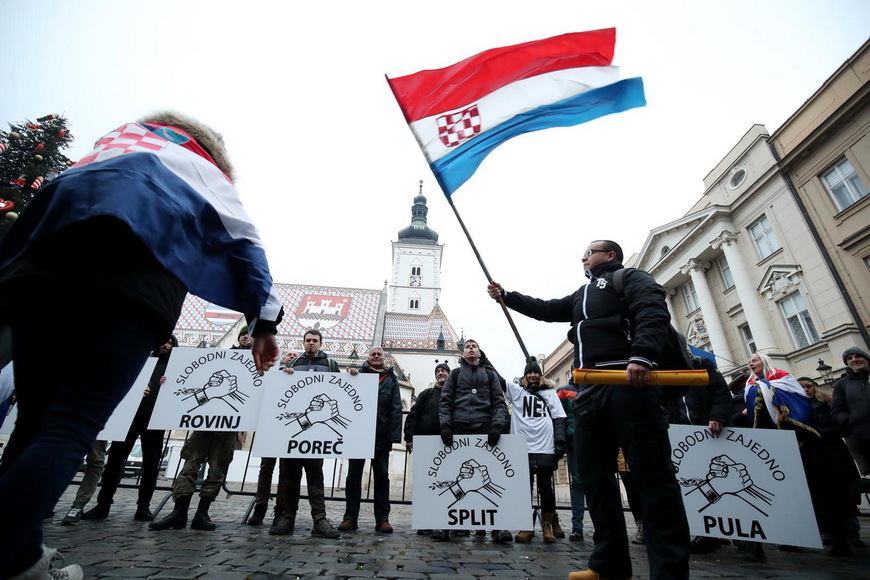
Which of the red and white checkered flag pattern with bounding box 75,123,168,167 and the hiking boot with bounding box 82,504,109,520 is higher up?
the red and white checkered flag pattern with bounding box 75,123,168,167

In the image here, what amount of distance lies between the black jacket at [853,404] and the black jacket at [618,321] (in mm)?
4373

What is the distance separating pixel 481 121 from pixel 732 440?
169 inches

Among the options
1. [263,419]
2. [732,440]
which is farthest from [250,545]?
[732,440]

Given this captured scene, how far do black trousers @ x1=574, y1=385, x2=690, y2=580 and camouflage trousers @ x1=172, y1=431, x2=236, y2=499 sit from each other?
12.1 ft

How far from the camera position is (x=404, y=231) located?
71.0 meters

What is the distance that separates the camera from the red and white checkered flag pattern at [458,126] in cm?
487

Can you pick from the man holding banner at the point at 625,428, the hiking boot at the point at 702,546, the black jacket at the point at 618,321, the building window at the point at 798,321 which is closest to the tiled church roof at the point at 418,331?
the building window at the point at 798,321

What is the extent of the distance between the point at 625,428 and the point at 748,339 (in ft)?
73.7

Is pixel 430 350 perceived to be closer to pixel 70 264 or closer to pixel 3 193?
pixel 3 193

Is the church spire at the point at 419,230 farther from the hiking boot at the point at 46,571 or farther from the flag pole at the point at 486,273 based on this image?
the hiking boot at the point at 46,571

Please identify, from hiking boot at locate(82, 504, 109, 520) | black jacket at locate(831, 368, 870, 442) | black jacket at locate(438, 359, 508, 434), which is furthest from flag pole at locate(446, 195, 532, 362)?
hiking boot at locate(82, 504, 109, 520)

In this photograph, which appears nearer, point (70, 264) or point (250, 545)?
point (70, 264)

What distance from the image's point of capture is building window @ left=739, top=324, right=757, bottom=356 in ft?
65.5

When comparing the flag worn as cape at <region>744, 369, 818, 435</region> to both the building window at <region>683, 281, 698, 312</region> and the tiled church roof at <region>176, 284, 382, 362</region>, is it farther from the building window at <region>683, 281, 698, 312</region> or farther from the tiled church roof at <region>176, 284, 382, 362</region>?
the tiled church roof at <region>176, 284, 382, 362</region>
